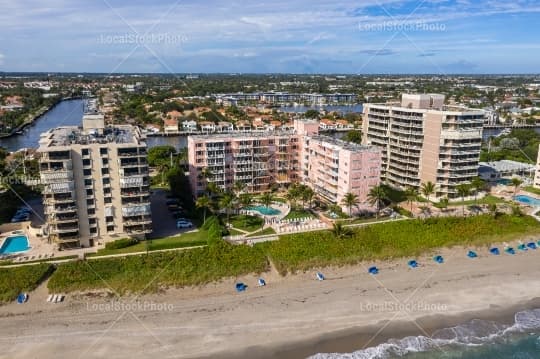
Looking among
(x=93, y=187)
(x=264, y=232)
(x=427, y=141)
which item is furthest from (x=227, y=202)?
(x=427, y=141)

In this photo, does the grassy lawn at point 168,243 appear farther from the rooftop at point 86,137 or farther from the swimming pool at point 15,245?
the rooftop at point 86,137

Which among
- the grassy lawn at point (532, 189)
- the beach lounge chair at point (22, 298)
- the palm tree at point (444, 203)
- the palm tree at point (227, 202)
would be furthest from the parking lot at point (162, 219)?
the grassy lawn at point (532, 189)

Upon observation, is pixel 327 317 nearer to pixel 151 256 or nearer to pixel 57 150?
pixel 151 256

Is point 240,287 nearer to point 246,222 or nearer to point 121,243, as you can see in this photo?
point 246,222

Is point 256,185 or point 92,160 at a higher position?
point 92,160

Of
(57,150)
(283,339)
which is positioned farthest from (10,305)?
(283,339)
